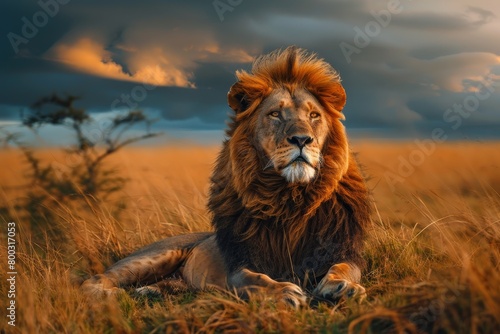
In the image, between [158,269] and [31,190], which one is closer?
[158,269]

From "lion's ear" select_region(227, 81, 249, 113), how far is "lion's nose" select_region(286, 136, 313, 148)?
82cm

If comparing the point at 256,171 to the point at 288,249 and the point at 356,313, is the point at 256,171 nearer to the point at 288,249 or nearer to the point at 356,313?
the point at 288,249

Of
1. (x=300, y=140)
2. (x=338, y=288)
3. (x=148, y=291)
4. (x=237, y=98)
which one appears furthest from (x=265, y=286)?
(x=237, y=98)

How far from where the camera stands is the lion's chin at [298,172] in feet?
17.3

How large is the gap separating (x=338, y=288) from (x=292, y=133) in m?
1.20

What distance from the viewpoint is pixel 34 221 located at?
10.3 m

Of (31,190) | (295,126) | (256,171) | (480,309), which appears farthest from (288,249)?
(31,190)

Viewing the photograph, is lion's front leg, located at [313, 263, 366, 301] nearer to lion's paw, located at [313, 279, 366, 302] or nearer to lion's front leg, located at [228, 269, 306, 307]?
lion's paw, located at [313, 279, 366, 302]

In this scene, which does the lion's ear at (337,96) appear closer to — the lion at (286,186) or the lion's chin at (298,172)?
the lion at (286,186)

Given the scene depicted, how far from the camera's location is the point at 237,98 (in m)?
5.96

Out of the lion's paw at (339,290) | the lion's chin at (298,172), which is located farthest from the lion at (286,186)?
the lion's paw at (339,290)

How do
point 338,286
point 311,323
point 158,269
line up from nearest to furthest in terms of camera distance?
point 311,323 → point 338,286 → point 158,269

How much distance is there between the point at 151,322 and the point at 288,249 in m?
1.60

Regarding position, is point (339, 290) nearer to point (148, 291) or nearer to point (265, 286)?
point (265, 286)
